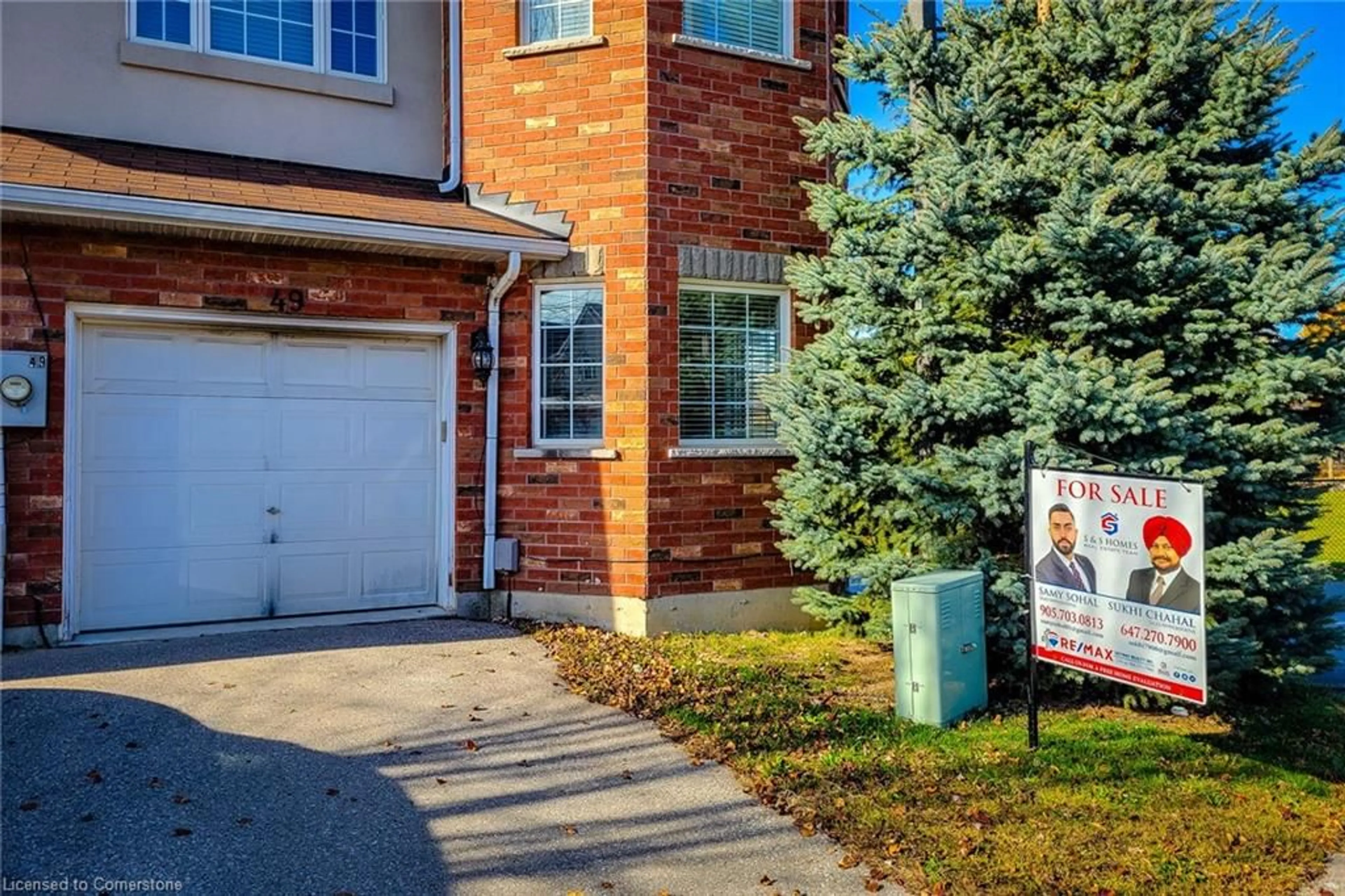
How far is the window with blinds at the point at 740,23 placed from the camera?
8.52 metres

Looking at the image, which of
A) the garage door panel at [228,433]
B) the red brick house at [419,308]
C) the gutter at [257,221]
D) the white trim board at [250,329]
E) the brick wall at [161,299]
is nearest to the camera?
the gutter at [257,221]

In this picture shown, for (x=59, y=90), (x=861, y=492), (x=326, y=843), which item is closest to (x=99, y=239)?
(x=59, y=90)

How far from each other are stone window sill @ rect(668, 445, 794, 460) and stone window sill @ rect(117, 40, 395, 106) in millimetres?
4343

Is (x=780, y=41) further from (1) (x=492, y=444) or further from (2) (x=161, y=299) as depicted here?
(2) (x=161, y=299)

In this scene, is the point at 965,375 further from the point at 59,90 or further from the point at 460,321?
the point at 59,90

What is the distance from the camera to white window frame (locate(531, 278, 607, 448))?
8305 mm

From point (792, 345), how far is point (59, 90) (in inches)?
255

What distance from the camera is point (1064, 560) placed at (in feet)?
16.7

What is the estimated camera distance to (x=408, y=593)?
27.5 ft

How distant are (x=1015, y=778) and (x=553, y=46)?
6945 millimetres

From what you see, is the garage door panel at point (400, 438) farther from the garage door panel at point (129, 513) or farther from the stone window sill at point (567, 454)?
the garage door panel at point (129, 513)

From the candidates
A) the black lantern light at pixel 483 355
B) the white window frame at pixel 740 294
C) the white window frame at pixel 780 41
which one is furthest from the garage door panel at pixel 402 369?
the white window frame at pixel 780 41

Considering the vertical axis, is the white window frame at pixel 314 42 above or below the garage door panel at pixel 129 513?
above

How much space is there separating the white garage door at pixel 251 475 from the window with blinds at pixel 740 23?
372 centimetres
